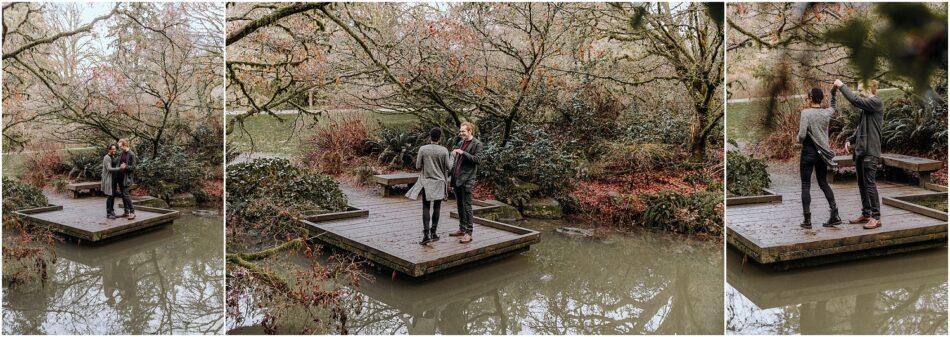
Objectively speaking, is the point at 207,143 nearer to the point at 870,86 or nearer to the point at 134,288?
the point at 134,288

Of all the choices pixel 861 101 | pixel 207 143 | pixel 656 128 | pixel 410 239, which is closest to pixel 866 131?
pixel 861 101

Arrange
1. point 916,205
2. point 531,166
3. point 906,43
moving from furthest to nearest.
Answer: point 531,166, point 916,205, point 906,43

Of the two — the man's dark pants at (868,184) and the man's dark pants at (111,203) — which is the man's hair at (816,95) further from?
the man's dark pants at (111,203)

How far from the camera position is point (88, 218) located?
11.8 ft

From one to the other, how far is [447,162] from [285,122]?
9.60ft

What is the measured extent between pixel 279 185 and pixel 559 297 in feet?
8.93

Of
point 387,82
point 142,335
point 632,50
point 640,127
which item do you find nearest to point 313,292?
point 142,335

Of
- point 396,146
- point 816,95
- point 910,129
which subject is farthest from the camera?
point 396,146

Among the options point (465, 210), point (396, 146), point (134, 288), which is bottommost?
point (134, 288)

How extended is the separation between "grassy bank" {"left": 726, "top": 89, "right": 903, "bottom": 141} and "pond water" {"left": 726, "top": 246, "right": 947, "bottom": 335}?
76 cm

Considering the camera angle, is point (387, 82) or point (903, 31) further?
point (387, 82)

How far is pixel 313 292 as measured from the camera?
11.2ft

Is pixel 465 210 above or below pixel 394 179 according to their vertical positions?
below

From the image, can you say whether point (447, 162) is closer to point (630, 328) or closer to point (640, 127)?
point (630, 328)
